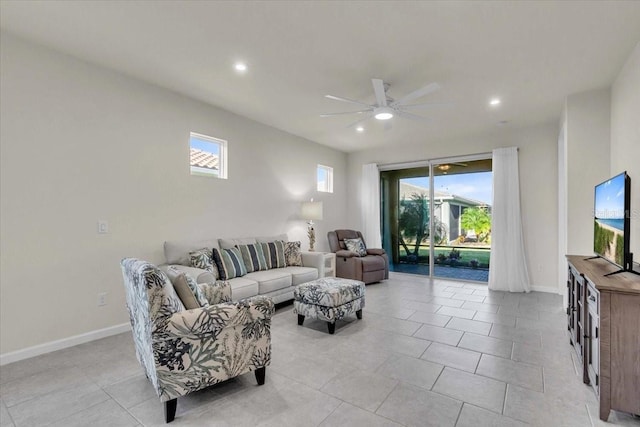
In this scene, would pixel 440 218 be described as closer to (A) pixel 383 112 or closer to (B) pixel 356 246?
(B) pixel 356 246

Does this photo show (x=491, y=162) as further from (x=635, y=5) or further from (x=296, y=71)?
(x=296, y=71)

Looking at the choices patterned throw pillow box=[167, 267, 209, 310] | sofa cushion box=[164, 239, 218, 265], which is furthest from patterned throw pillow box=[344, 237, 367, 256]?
patterned throw pillow box=[167, 267, 209, 310]

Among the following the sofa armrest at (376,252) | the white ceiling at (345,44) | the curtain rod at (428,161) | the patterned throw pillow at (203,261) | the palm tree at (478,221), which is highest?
the white ceiling at (345,44)

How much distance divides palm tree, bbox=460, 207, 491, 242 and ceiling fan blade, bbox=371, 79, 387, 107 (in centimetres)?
348

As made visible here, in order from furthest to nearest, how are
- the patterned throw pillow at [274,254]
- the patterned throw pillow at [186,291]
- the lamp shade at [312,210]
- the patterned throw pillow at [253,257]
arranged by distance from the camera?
the lamp shade at [312,210], the patterned throw pillow at [274,254], the patterned throw pillow at [253,257], the patterned throw pillow at [186,291]

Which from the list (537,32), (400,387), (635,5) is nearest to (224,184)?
(400,387)

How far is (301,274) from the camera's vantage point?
14.1 feet

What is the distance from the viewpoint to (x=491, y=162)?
18.6 ft

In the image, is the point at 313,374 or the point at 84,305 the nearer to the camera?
the point at 313,374

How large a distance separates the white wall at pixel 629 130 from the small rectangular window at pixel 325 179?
4.46m

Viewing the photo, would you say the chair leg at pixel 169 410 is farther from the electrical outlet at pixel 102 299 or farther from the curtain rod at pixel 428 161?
the curtain rod at pixel 428 161

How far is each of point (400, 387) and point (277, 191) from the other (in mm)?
3691

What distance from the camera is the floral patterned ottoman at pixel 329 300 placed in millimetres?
3252

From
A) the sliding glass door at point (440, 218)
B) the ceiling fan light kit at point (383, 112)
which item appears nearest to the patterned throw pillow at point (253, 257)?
the ceiling fan light kit at point (383, 112)
